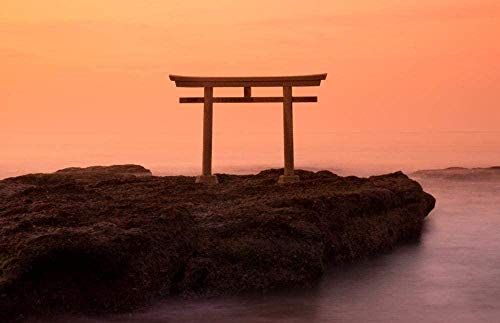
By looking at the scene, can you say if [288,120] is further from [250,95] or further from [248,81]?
[248,81]

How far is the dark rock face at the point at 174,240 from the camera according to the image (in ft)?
23.3

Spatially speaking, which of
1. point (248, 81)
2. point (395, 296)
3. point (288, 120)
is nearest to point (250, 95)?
point (248, 81)

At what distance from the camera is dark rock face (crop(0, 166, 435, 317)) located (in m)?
7.09

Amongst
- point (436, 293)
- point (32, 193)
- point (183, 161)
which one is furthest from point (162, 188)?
point (183, 161)

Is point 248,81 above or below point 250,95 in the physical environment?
above

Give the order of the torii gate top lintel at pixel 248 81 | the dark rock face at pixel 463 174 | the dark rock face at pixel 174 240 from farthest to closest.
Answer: the dark rock face at pixel 463 174, the torii gate top lintel at pixel 248 81, the dark rock face at pixel 174 240

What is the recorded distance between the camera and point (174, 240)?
25.3ft

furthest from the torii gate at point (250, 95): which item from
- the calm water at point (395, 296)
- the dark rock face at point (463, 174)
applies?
the dark rock face at point (463, 174)

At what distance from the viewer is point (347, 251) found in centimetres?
938

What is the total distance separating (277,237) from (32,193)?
351 centimetres

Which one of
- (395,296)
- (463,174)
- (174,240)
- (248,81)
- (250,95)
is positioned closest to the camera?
(174,240)

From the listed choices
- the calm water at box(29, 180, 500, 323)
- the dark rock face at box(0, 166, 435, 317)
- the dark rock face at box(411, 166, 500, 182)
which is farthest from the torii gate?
the dark rock face at box(411, 166, 500, 182)

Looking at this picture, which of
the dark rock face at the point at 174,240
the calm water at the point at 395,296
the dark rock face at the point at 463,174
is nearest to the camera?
the dark rock face at the point at 174,240

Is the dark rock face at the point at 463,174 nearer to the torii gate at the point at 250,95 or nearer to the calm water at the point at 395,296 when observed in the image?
the torii gate at the point at 250,95
